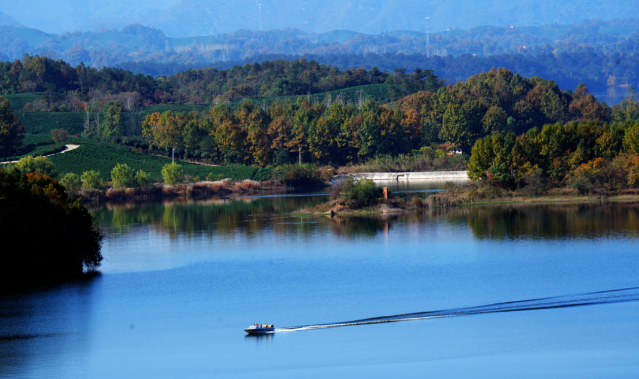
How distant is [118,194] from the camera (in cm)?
7681

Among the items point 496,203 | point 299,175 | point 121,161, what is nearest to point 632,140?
point 496,203

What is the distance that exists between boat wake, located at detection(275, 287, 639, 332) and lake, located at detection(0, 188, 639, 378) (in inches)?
2.9

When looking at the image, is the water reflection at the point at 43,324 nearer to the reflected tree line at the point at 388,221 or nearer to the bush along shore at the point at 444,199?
the reflected tree line at the point at 388,221

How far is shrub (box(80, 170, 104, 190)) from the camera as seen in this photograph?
3004 inches

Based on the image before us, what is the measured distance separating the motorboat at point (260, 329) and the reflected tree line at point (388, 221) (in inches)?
816

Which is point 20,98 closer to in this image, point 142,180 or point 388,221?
point 142,180

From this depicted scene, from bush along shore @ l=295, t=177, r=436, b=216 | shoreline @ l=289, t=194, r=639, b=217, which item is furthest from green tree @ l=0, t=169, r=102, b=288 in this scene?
bush along shore @ l=295, t=177, r=436, b=216

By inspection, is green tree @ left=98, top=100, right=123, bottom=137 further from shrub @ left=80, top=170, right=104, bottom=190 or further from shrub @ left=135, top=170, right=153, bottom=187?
shrub @ left=80, top=170, right=104, bottom=190

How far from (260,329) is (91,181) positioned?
188 feet

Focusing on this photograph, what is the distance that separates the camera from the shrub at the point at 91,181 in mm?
76312

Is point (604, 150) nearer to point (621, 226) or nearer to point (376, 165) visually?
point (621, 226)

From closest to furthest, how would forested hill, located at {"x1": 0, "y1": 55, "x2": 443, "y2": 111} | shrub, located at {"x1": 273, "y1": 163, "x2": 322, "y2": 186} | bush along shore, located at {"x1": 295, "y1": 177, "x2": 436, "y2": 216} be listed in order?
bush along shore, located at {"x1": 295, "y1": 177, "x2": 436, "y2": 216} < shrub, located at {"x1": 273, "y1": 163, "x2": 322, "y2": 186} < forested hill, located at {"x1": 0, "y1": 55, "x2": 443, "y2": 111}

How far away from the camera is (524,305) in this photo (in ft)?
88.0

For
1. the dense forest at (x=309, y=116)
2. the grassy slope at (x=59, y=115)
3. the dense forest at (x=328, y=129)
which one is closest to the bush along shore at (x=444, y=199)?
the dense forest at (x=309, y=116)
